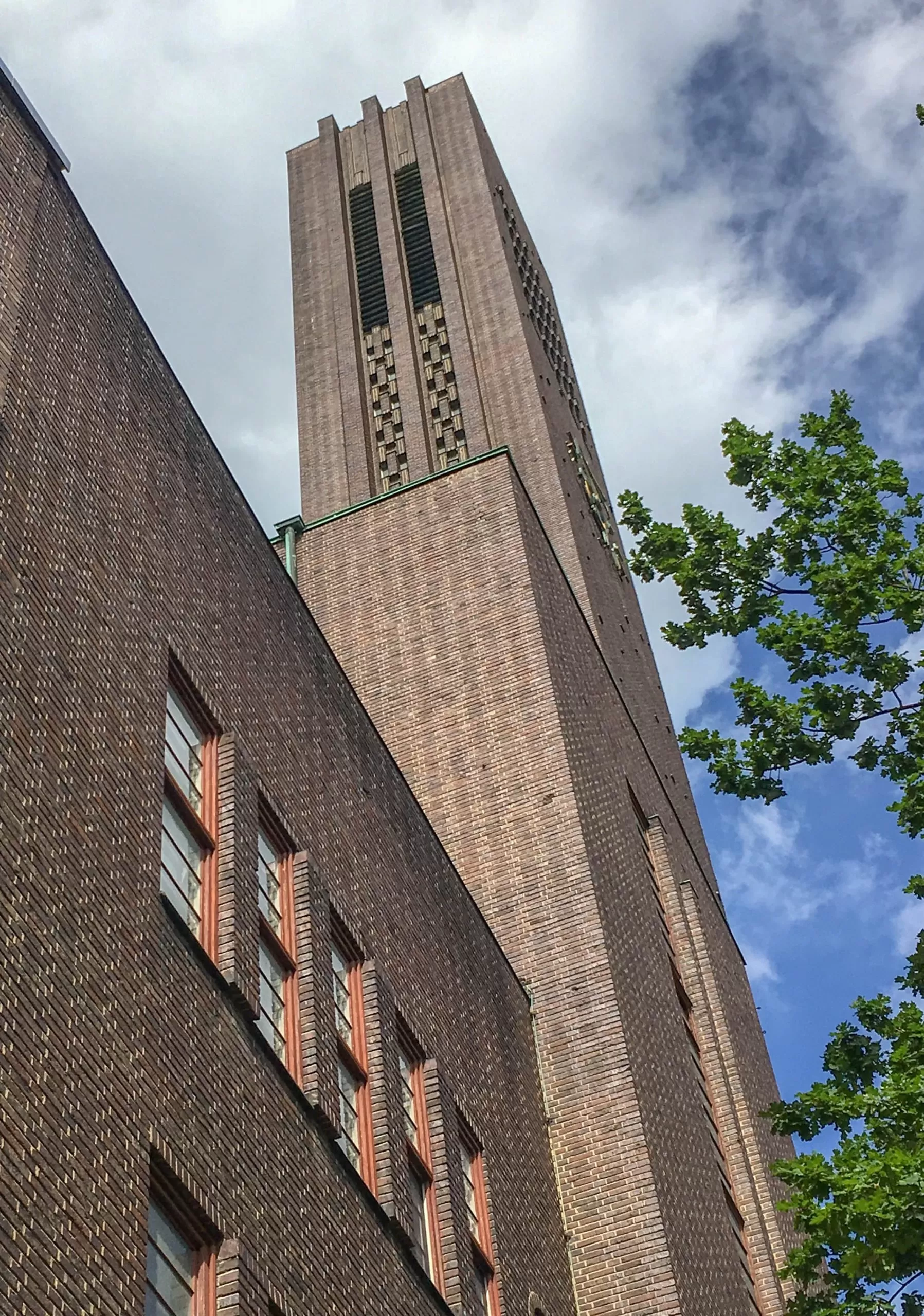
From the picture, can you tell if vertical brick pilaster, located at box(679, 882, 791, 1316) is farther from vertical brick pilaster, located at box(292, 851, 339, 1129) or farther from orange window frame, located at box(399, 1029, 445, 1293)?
vertical brick pilaster, located at box(292, 851, 339, 1129)

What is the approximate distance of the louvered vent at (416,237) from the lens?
42219mm

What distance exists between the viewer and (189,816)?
12.0 metres

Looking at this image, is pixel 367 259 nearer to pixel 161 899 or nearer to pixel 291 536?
pixel 291 536

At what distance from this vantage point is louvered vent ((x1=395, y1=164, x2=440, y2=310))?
42.2 meters

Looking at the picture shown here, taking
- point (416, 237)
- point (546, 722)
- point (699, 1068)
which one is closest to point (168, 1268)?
point (546, 722)

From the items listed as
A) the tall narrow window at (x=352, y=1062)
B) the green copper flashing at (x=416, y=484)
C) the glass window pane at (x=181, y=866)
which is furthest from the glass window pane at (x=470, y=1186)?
the green copper flashing at (x=416, y=484)

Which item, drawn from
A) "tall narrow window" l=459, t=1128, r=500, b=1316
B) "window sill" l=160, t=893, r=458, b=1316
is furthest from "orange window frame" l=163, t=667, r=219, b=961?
"tall narrow window" l=459, t=1128, r=500, b=1316

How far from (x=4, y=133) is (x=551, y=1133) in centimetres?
1140

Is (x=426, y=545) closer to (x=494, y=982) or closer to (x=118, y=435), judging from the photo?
(x=494, y=982)

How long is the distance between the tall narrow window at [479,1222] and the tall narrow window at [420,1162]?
771mm

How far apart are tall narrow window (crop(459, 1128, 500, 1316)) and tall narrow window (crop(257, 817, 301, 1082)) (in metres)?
3.36

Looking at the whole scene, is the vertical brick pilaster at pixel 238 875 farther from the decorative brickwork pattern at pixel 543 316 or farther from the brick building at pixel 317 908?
the decorative brickwork pattern at pixel 543 316

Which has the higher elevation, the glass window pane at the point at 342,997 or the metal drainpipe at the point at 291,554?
the metal drainpipe at the point at 291,554

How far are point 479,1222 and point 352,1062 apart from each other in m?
2.79
